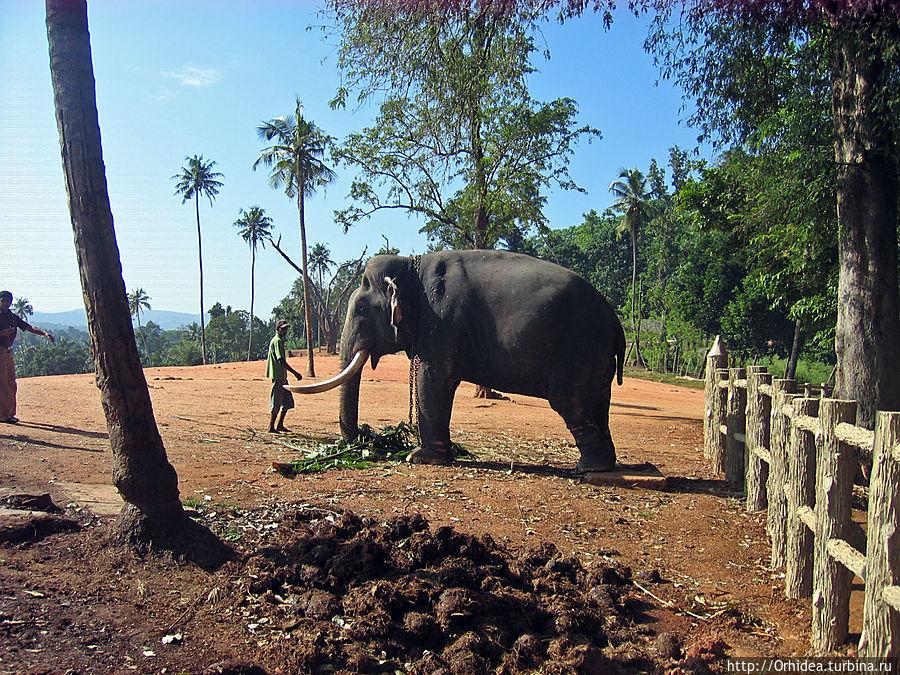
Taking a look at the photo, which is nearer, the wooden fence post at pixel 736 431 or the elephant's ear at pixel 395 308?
the wooden fence post at pixel 736 431

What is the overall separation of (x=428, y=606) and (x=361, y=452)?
476cm

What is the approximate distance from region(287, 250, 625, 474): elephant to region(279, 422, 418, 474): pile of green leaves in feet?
0.88

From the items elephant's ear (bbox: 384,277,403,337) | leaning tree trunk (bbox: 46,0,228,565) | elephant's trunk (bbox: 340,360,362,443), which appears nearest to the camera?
leaning tree trunk (bbox: 46,0,228,565)

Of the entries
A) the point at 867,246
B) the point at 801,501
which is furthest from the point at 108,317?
the point at 867,246

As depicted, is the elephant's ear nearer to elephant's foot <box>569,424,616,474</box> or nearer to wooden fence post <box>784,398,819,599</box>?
elephant's foot <box>569,424,616,474</box>

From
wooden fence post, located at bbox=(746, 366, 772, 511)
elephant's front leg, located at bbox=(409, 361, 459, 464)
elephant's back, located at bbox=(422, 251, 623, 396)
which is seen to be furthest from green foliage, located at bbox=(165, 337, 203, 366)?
wooden fence post, located at bbox=(746, 366, 772, 511)

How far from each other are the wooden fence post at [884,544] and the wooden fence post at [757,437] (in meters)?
3.71

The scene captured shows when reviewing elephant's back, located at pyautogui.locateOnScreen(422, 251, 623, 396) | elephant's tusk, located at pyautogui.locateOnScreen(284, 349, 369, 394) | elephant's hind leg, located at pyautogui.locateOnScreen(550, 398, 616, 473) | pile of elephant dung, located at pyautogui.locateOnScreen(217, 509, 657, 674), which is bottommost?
pile of elephant dung, located at pyautogui.locateOnScreen(217, 509, 657, 674)

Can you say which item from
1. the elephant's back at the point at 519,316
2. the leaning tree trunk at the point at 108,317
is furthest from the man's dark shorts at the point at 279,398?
the leaning tree trunk at the point at 108,317

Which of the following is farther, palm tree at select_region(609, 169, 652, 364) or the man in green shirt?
palm tree at select_region(609, 169, 652, 364)

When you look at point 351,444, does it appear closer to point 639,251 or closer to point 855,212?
point 855,212

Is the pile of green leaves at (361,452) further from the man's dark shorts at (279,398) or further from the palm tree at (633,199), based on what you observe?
the palm tree at (633,199)

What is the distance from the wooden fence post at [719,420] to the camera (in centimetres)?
938

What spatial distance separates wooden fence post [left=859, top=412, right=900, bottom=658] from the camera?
330 centimetres
